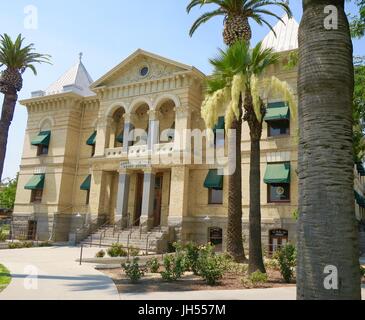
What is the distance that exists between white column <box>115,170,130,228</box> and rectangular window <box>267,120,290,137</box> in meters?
11.6

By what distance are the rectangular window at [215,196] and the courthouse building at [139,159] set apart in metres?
0.07

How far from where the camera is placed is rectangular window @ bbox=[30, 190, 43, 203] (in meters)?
33.6

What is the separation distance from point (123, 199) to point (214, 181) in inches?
296

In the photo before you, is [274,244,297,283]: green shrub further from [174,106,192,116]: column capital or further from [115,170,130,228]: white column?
[115,170,130,228]: white column

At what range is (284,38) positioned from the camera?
2691 cm

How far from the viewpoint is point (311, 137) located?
4656mm

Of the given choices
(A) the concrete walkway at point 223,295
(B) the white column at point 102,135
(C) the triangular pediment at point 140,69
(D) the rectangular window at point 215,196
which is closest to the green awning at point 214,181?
(D) the rectangular window at point 215,196

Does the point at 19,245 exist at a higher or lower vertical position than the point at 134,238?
lower

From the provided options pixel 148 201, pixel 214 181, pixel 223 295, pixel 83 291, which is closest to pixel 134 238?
pixel 148 201

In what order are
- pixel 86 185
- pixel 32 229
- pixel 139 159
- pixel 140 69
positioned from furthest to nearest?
pixel 32 229
pixel 86 185
pixel 140 69
pixel 139 159

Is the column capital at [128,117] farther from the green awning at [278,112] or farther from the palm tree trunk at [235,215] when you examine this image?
the palm tree trunk at [235,215]

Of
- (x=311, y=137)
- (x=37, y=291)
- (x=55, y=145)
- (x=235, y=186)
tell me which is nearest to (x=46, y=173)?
(x=55, y=145)

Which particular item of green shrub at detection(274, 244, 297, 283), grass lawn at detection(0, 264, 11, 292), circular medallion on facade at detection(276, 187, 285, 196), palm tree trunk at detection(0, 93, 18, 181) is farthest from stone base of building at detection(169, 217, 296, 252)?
grass lawn at detection(0, 264, 11, 292)

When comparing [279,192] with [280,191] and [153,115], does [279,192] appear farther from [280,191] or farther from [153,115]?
[153,115]
